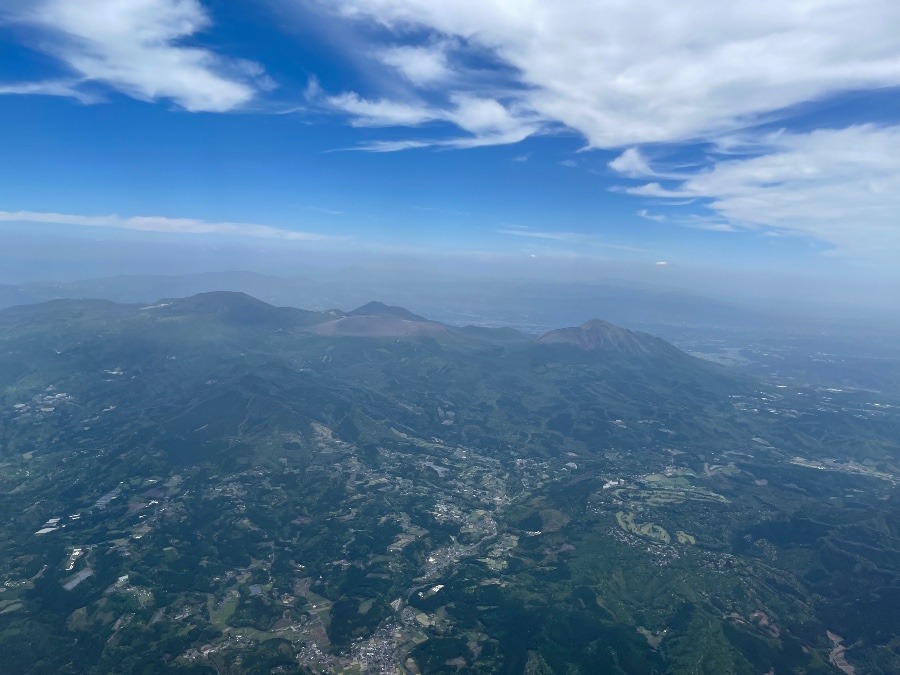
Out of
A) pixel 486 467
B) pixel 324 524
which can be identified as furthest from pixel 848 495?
pixel 324 524

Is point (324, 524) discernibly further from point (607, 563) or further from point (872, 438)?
point (872, 438)

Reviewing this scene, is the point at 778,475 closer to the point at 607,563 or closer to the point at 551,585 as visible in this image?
the point at 607,563

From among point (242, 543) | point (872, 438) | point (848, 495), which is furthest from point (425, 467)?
point (872, 438)

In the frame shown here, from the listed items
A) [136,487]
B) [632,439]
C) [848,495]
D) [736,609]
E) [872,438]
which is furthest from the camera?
[872,438]

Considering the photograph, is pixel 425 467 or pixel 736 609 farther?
pixel 425 467

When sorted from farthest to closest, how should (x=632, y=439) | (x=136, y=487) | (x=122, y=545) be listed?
(x=632, y=439) → (x=136, y=487) → (x=122, y=545)

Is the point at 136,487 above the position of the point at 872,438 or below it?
below
